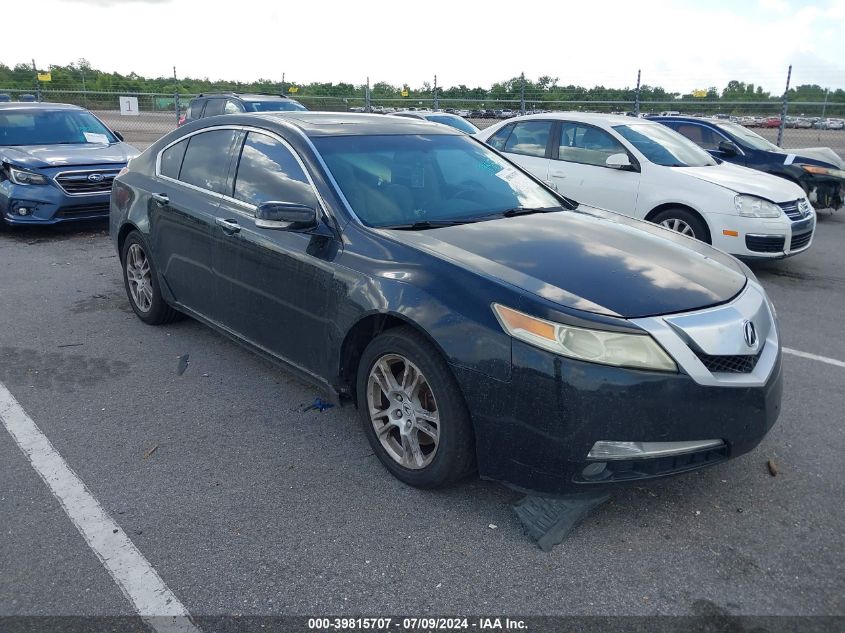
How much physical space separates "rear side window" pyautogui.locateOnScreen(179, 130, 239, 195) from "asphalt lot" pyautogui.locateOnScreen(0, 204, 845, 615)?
124cm

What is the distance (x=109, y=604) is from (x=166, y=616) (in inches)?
9.2

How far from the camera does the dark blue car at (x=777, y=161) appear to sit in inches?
437

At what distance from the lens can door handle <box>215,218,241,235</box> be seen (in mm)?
4258

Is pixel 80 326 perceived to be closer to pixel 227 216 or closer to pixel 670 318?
pixel 227 216

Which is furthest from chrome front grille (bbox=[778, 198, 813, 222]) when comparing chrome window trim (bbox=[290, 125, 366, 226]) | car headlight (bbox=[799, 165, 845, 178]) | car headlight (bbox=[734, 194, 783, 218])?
chrome window trim (bbox=[290, 125, 366, 226])

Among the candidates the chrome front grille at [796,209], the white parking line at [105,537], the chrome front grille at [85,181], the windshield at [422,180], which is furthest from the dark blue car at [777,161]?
the white parking line at [105,537]

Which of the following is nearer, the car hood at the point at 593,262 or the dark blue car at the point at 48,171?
the car hood at the point at 593,262

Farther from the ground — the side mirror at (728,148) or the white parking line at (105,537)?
the side mirror at (728,148)

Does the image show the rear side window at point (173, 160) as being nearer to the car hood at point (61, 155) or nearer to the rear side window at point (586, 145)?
the car hood at point (61, 155)

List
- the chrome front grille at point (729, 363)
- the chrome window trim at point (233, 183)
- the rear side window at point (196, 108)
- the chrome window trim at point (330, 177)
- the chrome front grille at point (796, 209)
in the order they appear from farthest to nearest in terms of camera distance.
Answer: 1. the rear side window at point (196, 108)
2. the chrome front grille at point (796, 209)
3. the chrome window trim at point (233, 183)
4. the chrome window trim at point (330, 177)
5. the chrome front grille at point (729, 363)

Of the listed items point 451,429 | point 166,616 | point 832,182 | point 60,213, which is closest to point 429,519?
point 451,429

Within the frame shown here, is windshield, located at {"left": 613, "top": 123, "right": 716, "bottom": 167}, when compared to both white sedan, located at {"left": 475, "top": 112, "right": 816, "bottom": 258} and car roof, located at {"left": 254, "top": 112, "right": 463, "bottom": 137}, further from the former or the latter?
car roof, located at {"left": 254, "top": 112, "right": 463, "bottom": 137}

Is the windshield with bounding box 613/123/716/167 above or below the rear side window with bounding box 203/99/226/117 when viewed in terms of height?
below

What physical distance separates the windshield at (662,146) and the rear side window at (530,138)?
2.85 feet
